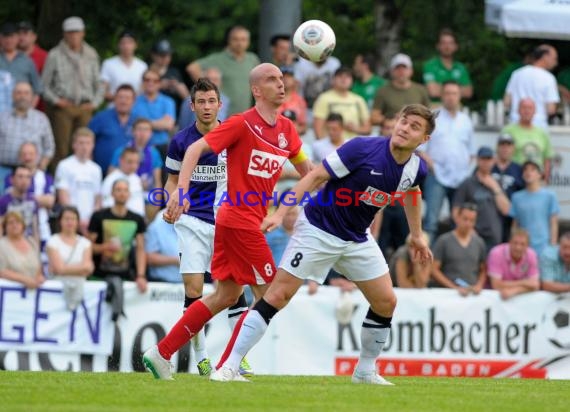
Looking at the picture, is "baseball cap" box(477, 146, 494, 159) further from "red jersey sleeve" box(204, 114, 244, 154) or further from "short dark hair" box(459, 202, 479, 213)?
"red jersey sleeve" box(204, 114, 244, 154)

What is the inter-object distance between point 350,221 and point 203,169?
1746mm

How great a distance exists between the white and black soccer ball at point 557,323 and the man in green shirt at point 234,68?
16.2 feet

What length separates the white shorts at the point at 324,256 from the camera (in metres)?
10.4

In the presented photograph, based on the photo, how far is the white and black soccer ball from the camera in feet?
54.0

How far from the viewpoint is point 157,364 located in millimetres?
11016

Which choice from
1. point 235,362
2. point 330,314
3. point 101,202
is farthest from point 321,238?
point 101,202

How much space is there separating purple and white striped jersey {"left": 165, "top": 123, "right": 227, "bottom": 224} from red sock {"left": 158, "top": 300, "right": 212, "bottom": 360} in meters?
1.12

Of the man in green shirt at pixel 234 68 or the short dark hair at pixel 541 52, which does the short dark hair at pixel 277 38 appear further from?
the short dark hair at pixel 541 52

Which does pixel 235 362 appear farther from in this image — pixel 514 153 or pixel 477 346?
pixel 514 153

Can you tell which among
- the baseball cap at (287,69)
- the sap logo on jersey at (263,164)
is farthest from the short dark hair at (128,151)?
the sap logo on jersey at (263,164)

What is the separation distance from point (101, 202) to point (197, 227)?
5572 millimetres

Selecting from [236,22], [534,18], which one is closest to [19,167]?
[534,18]

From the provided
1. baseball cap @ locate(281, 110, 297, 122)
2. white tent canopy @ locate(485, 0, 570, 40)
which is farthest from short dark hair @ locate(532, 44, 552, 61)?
baseball cap @ locate(281, 110, 297, 122)

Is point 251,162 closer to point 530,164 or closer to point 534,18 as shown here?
point 530,164
